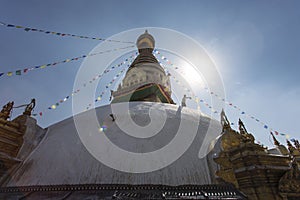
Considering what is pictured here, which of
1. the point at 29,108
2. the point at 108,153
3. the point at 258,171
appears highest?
the point at 29,108

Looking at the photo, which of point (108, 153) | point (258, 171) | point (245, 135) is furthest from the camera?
point (108, 153)

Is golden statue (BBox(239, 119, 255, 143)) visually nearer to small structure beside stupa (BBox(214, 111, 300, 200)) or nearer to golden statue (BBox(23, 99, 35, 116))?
small structure beside stupa (BBox(214, 111, 300, 200))

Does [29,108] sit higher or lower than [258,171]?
higher

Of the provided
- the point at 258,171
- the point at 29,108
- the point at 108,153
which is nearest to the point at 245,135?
the point at 258,171

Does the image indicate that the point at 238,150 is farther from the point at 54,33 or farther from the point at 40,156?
the point at 54,33

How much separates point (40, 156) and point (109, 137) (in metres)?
2.59

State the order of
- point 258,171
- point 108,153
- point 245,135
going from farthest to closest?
point 108,153
point 245,135
point 258,171

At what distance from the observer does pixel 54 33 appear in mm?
8180

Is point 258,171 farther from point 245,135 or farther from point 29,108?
point 29,108

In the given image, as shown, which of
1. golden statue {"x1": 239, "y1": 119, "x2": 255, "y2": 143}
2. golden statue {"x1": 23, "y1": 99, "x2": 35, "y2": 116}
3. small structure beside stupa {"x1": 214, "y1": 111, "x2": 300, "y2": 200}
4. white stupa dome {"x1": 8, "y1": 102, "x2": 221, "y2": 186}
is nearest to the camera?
small structure beside stupa {"x1": 214, "y1": 111, "x2": 300, "y2": 200}

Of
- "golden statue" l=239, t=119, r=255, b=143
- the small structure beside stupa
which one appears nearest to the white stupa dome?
→ the small structure beside stupa

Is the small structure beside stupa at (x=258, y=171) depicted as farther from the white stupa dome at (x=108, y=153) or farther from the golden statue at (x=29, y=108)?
the golden statue at (x=29, y=108)

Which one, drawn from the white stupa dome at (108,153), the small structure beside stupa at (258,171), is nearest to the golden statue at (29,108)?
the white stupa dome at (108,153)

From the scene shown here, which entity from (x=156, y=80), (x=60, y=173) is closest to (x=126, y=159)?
(x=60, y=173)
